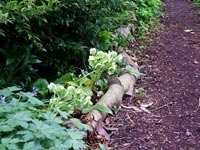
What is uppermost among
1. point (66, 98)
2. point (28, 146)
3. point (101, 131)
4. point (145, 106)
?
point (28, 146)

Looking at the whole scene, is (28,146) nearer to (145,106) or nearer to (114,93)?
(114,93)

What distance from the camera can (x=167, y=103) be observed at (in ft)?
13.4

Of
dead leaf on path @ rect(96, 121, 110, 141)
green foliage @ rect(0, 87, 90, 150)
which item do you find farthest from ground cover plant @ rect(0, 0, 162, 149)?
dead leaf on path @ rect(96, 121, 110, 141)

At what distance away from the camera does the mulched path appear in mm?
3359

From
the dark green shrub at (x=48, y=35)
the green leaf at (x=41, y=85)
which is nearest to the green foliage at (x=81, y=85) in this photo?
the green leaf at (x=41, y=85)

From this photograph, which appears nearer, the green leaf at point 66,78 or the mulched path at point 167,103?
the mulched path at point 167,103

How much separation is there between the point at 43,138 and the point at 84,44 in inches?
80.9

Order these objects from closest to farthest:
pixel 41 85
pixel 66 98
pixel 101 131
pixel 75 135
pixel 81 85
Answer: pixel 75 135 < pixel 66 98 < pixel 101 131 < pixel 41 85 < pixel 81 85

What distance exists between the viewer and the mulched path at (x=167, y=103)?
11.0ft

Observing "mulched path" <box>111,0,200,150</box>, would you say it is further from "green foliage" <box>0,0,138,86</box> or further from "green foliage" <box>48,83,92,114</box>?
"green foliage" <box>0,0,138,86</box>

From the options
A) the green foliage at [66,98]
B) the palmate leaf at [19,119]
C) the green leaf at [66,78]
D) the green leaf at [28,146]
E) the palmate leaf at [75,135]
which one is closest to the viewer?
the green leaf at [28,146]

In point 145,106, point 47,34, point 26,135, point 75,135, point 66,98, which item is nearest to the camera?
point 26,135

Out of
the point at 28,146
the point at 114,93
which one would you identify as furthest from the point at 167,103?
the point at 28,146

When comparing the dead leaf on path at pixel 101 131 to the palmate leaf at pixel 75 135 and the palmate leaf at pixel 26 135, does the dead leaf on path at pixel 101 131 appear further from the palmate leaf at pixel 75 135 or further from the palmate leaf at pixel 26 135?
the palmate leaf at pixel 26 135
